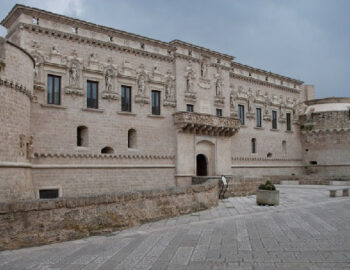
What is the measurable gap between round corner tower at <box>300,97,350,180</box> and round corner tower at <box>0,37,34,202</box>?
29313 mm

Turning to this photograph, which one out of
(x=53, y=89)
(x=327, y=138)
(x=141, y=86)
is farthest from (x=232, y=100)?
(x=53, y=89)

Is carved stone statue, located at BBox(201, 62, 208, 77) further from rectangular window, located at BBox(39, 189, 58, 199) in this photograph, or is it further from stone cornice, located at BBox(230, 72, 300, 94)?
rectangular window, located at BBox(39, 189, 58, 199)

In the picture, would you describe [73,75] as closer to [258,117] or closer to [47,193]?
[47,193]

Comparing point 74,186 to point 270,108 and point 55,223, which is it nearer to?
point 55,223

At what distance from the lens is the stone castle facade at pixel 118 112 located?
17.0 meters

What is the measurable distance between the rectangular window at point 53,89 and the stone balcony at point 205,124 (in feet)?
28.7

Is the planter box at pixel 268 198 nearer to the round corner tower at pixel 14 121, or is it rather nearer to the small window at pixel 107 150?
the small window at pixel 107 150

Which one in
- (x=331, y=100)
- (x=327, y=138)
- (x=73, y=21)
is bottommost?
(x=327, y=138)

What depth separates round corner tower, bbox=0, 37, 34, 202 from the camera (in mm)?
14445

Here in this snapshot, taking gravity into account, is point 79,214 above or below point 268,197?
above

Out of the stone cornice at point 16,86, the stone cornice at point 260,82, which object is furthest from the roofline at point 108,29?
the stone cornice at point 16,86

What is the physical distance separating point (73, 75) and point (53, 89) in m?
1.51

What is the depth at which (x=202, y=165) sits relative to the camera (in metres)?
29.5

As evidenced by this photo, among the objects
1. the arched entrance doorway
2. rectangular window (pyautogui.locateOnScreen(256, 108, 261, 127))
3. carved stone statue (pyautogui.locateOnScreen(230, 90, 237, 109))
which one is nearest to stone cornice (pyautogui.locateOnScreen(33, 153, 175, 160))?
the arched entrance doorway
